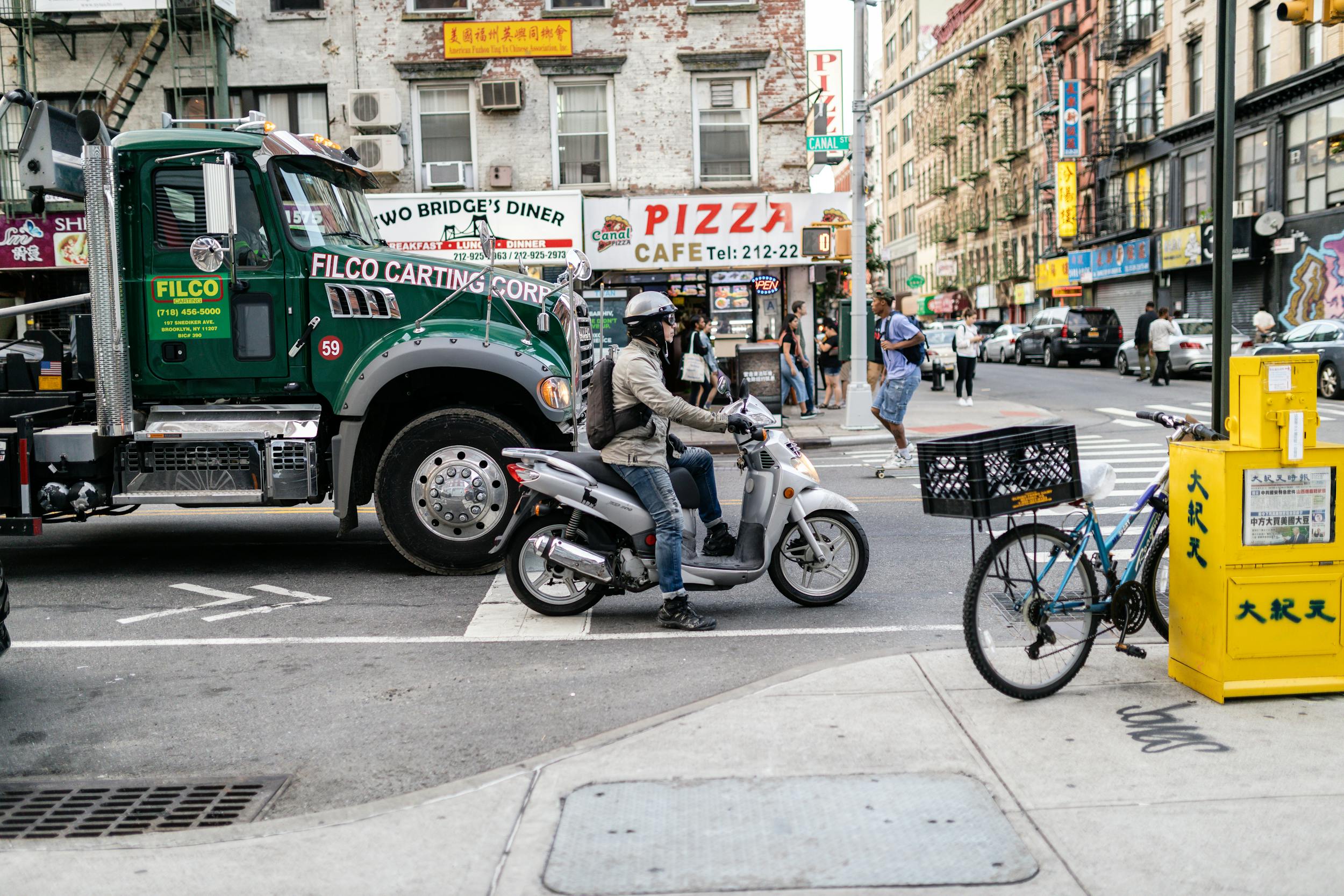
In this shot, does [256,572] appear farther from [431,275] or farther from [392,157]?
[392,157]

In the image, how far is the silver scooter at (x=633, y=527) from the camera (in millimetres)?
7062

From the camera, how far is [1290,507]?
5.21m

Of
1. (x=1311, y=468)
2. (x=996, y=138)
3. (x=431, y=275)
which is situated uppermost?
(x=996, y=138)

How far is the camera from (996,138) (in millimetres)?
65562

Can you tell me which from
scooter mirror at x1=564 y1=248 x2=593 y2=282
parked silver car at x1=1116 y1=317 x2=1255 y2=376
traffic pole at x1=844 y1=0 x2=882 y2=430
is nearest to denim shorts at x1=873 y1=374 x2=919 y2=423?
traffic pole at x1=844 y1=0 x2=882 y2=430

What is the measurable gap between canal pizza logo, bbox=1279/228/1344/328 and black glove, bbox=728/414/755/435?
31.7 m

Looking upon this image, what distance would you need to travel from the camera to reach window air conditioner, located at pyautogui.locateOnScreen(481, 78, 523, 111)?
23.0m

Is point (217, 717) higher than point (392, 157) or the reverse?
the reverse

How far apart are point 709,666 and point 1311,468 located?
2.87 m

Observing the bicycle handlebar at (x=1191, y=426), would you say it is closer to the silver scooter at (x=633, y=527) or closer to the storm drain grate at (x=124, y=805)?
the silver scooter at (x=633, y=527)

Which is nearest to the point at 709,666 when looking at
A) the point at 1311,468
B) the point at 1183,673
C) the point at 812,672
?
the point at 812,672

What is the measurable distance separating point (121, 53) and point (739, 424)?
2019cm

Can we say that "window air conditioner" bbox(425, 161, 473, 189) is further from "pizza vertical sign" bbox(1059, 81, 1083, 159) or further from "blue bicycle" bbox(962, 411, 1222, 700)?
"pizza vertical sign" bbox(1059, 81, 1083, 159)

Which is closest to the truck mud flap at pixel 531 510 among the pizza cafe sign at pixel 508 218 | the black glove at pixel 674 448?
the black glove at pixel 674 448
